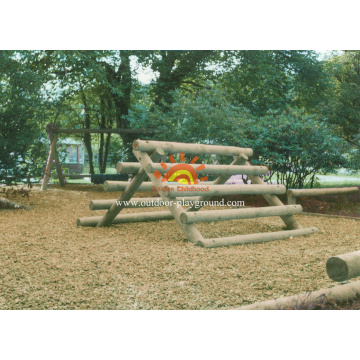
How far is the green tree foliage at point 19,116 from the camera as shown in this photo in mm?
7742

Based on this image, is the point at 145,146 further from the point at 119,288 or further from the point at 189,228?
the point at 119,288

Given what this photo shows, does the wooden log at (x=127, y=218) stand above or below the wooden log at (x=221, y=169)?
below

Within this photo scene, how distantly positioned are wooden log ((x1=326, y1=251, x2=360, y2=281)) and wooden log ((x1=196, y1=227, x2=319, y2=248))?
269 centimetres

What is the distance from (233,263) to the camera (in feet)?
13.2

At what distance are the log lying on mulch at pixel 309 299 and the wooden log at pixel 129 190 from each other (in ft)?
9.15

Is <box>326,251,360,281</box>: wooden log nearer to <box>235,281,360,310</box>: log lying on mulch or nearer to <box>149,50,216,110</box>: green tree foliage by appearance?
<box>235,281,360,310</box>: log lying on mulch

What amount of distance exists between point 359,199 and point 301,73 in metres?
3.85

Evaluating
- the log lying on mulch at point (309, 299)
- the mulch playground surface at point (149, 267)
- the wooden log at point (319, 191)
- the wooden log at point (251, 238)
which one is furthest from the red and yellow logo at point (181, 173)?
the log lying on mulch at point (309, 299)

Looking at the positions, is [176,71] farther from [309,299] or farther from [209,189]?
[309,299]

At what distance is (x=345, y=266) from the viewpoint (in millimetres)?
1982

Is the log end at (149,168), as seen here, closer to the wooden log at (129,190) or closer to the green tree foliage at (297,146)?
the wooden log at (129,190)

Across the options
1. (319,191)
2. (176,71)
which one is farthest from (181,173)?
(176,71)

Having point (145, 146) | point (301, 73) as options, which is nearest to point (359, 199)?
point (301, 73)

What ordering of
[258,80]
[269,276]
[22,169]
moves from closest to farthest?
1. [269,276]
2. [22,169]
3. [258,80]
